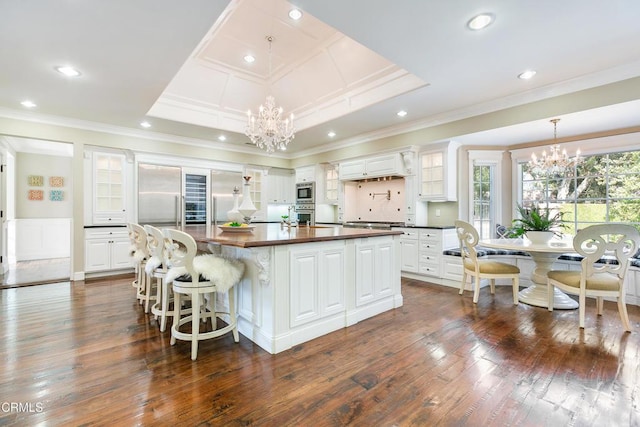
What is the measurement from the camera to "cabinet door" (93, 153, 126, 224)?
17.0ft

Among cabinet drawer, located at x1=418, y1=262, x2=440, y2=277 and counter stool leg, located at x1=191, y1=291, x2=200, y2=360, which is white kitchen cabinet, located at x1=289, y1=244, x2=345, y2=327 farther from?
cabinet drawer, located at x1=418, y1=262, x2=440, y2=277

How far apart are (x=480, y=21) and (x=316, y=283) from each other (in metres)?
2.55

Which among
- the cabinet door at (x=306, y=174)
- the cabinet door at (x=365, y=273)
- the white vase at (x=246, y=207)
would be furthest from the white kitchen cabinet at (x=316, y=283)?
the cabinet door at (x=306, y=174)

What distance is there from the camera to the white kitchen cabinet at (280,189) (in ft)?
24.4

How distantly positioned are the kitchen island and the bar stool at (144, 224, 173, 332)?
331 millimetres

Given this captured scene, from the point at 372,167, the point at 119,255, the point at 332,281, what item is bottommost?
the point at 119,255

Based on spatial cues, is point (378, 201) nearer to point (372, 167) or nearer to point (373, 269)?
point (372, 167)

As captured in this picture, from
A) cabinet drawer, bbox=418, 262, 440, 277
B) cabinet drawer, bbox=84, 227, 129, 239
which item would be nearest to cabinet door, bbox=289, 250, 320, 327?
cabinet drawer, bbox=418, 262, 440, 277

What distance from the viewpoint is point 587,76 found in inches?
128

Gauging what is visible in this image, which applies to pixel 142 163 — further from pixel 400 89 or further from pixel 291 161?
pixel 400 89

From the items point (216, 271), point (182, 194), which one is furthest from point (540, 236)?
point (182, 194)

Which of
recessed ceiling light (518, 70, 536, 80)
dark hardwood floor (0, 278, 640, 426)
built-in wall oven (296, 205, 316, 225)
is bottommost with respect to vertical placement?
dark hardwood floor (0, 278, 640, 426)

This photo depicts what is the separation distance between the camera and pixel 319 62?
14.1 ft

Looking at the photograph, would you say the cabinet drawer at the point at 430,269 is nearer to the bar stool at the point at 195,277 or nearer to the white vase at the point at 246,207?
the white vase at the point at 246,207
